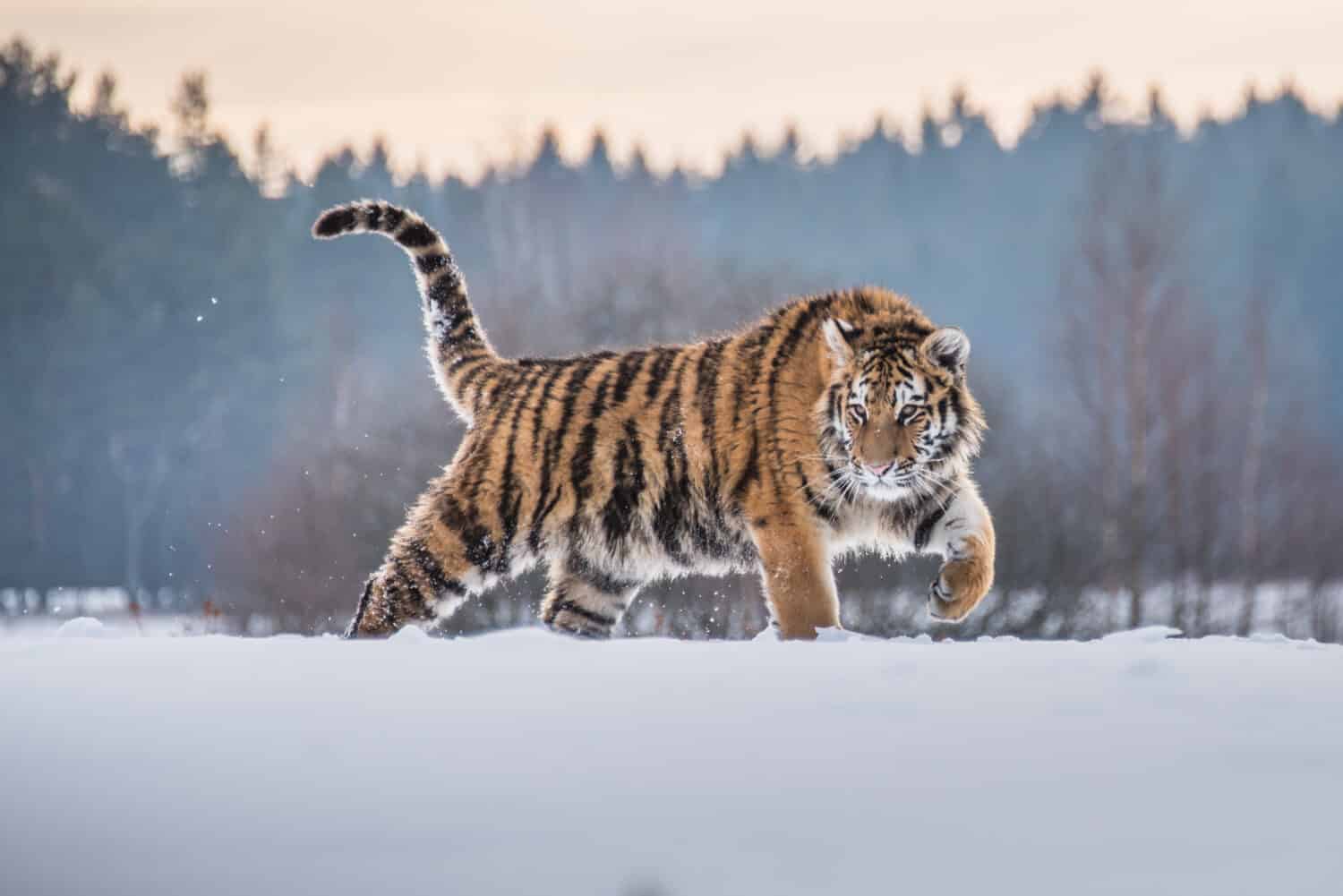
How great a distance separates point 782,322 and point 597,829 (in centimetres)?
398

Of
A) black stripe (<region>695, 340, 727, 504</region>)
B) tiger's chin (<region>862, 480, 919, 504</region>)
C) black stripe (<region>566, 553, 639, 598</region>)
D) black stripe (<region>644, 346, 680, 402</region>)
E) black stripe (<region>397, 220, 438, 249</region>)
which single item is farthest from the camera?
black stripe (<region>397, 220, 438, 249</region>)

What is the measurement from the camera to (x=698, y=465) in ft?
22.8

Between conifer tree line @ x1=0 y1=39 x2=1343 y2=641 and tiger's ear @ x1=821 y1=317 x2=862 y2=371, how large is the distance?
1148cm

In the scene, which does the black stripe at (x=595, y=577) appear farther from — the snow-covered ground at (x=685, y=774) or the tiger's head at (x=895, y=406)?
the snow-covered ground at (x=685, y=774)

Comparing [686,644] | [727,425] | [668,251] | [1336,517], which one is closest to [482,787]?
[686,644]

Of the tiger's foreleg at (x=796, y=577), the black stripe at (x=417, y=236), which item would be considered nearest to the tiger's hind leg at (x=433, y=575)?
the tiger's foreleg at (x=796, y=577)

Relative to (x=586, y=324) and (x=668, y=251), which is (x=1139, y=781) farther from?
(x=668, y=251)

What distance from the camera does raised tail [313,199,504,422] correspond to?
7.52 m

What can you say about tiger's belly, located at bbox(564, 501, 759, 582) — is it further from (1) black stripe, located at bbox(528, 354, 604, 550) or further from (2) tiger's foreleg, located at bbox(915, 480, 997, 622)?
(2) tiger's foreleg, located at bbox(915, 480, 997, 622)

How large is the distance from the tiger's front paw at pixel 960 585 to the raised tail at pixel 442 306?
2194 millimetres

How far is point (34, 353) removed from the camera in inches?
1487

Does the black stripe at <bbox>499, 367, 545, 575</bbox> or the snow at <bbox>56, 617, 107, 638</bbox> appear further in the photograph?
the black stripe at <bbox>499, 367, 545, 575</bbox>

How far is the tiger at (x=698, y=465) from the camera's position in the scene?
21.6ft

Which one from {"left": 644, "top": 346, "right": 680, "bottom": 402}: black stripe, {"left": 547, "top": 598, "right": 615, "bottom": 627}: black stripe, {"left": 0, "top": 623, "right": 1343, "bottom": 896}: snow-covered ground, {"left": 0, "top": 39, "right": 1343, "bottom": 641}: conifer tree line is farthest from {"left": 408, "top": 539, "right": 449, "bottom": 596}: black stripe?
{"left": 0, "top": 39, "right": 1343, "bottom": 641}: conifer tree line
